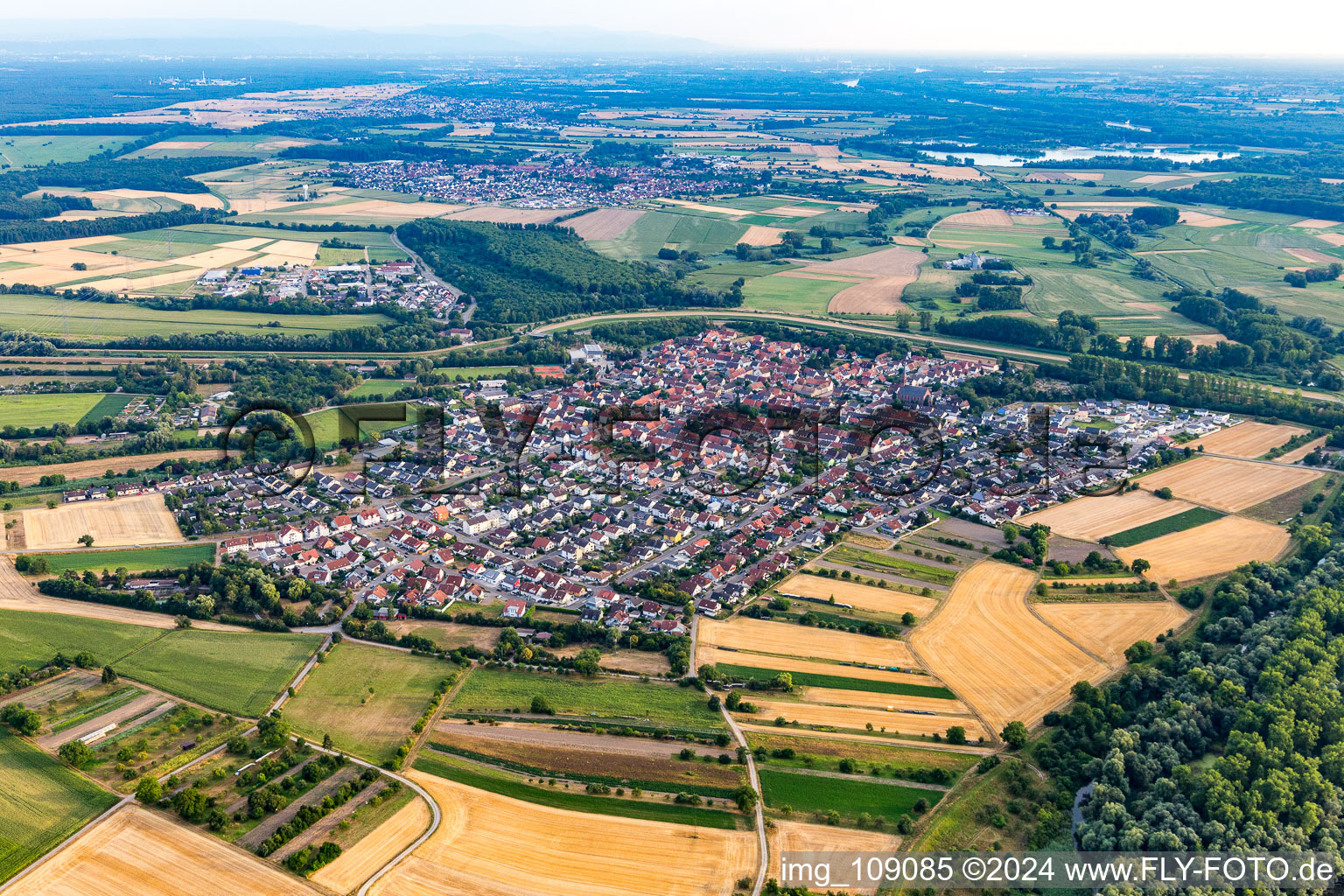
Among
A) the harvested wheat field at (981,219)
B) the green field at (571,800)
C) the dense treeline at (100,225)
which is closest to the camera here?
the green field at (571,800)

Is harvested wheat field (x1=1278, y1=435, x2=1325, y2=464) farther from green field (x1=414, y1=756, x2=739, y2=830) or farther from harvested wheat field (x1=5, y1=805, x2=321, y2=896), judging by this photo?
harvested wheat field (x1=5, y1=805, x2=321, y2=896)

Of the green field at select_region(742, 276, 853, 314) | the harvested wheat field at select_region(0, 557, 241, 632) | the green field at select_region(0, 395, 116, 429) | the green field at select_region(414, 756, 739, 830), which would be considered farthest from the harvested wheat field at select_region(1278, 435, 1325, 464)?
the green field at select_region(0, 395, 116, 429)

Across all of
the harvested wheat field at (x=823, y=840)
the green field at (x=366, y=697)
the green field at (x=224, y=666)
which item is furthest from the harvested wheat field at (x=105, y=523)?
the harvested wheat field at (x=823, y=840)

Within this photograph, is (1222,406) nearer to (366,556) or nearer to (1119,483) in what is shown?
(1119,483)

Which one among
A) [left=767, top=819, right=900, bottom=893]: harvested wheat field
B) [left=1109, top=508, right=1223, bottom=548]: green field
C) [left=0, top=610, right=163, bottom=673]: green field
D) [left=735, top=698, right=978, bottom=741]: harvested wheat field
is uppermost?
[left=1109, top=508, right=1223, bottom=548]: green field

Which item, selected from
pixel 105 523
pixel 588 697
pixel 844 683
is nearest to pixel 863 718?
pixel 844 683

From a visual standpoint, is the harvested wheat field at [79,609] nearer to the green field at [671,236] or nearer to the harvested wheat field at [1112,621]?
the harvested wheat field at [1112,621]
